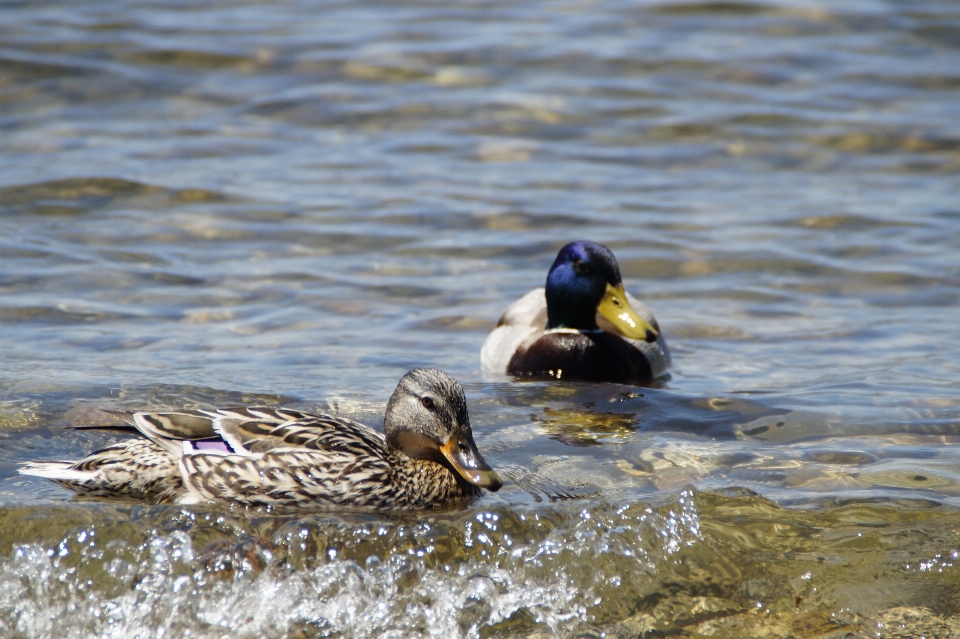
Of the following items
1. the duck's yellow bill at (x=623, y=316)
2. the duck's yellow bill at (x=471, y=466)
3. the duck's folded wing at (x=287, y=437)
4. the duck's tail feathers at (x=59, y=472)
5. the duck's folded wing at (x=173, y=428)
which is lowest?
the duck's yellow bill at (x=623, y=316)

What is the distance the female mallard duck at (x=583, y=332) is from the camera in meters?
7.54

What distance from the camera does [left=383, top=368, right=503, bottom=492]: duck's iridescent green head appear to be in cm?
468

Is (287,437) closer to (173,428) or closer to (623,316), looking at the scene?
(173,428)

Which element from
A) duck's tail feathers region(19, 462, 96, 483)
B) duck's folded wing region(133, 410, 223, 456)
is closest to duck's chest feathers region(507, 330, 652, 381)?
duck's folded wing region(133, 410, 223, 456)

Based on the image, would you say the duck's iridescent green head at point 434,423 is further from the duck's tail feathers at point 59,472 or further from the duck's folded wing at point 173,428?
the duck's tail feathers at point 59,472

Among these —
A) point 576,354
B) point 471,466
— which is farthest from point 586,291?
point 471,466

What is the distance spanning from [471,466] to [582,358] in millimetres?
3124

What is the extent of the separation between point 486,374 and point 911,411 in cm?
247

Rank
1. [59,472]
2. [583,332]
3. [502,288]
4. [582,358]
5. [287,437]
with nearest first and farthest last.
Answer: [59,472], [287,437], [582,358], [583,332], [502,288]

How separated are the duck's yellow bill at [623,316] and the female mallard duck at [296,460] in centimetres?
285

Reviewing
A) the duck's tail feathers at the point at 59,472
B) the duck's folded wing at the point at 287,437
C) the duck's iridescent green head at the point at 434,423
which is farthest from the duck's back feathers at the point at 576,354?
the duck's tail feathers at the point at 59,472

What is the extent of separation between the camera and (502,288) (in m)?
9.11

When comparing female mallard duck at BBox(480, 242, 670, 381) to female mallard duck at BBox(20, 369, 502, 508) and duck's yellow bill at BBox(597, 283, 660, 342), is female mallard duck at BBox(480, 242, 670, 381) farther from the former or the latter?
female mallard duck at BBox(20, 369, 502, 508)

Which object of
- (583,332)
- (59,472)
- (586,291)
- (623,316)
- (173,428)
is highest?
(173,428)
